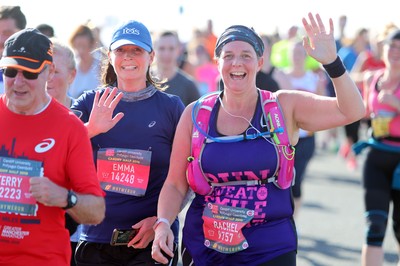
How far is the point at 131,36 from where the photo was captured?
15.7ft

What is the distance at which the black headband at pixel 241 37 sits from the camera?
4.43m

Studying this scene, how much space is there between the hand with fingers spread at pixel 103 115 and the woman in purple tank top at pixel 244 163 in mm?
357

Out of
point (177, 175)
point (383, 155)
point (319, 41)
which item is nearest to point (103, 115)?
point (177, 175)

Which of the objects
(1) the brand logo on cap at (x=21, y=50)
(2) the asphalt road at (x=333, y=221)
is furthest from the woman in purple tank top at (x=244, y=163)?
(2) the asphalt road at (x=333, y=221)

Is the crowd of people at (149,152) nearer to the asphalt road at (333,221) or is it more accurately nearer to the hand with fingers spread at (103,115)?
the hand with fingers spread at (103,115)

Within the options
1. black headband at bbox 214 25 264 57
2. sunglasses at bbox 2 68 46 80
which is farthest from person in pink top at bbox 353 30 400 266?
sunglasses at bbox 2 68 46 80

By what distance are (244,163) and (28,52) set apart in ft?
4.06

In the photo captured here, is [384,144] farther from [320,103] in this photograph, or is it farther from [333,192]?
[333,192]

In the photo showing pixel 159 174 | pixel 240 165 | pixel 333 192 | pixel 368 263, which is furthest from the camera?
pixel 333 192

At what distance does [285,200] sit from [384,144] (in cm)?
295

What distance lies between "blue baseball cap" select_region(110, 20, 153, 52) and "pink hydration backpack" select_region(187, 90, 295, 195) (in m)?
0.60

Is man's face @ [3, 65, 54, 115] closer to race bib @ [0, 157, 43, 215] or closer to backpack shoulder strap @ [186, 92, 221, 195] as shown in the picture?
race bib @ [0, 157, 43, 215]

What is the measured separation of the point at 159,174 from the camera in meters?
4.77

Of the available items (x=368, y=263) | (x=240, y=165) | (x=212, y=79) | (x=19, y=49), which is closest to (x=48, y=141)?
(x=19, y=49)
